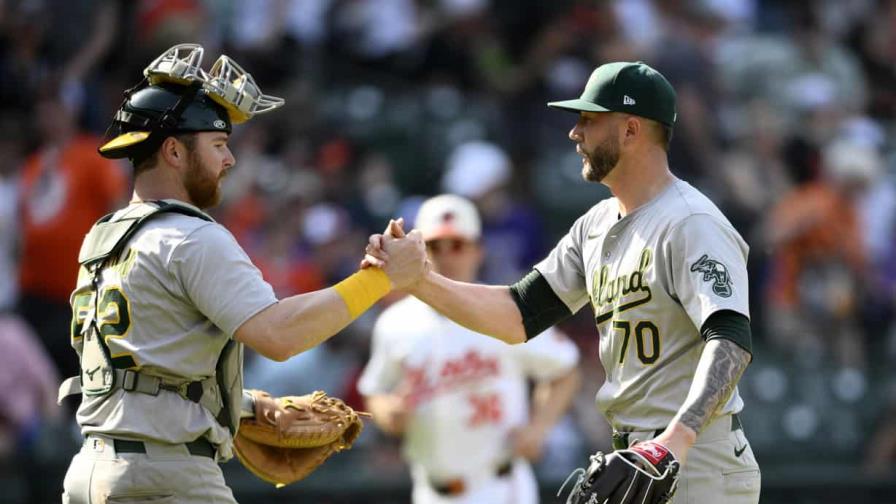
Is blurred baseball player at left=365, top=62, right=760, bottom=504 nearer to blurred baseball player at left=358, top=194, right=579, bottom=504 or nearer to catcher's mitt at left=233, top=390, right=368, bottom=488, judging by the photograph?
catcher's mitt at left=233, top=390, right=368, bottom=488

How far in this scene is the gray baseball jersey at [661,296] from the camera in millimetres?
4674

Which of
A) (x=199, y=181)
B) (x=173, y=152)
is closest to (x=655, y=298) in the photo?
(x=199, y=181)

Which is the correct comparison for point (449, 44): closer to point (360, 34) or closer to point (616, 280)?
point (360, 34)

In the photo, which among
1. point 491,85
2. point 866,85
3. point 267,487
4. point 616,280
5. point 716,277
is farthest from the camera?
point 866,85

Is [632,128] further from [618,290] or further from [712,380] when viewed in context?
[712,380]

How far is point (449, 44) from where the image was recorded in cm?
1165

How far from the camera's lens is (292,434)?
5105mm

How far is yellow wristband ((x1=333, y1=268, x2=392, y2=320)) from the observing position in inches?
189

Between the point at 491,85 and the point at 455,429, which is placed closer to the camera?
the point at 455,429

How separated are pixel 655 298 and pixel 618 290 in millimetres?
167

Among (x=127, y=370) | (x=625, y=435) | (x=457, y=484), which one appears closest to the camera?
(x=127, y=370)

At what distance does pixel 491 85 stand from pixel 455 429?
466cm

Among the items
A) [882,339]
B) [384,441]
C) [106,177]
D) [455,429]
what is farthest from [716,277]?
[882,339]

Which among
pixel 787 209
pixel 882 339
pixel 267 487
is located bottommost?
pixel 267 487
